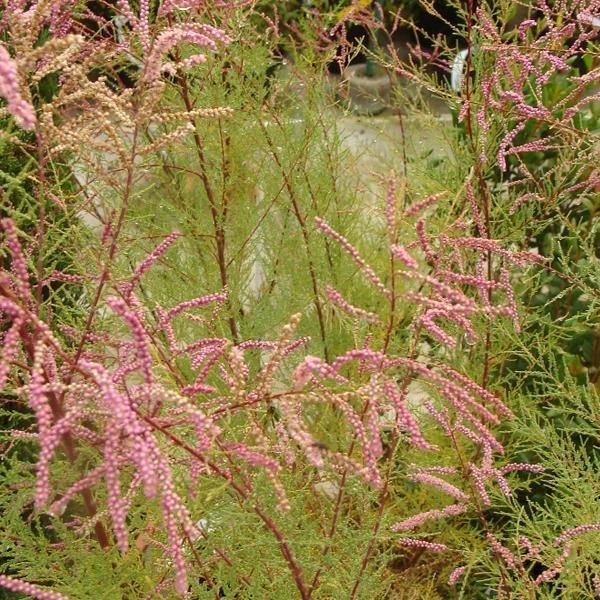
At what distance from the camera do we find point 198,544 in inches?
41.8

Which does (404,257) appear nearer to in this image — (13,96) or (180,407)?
(180,407)

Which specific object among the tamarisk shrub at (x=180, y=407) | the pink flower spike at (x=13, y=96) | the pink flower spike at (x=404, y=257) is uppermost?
the pink flower spike at (x=13, y=96)

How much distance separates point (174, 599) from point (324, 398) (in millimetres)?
525

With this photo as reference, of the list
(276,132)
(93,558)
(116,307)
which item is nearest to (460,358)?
(276,132)

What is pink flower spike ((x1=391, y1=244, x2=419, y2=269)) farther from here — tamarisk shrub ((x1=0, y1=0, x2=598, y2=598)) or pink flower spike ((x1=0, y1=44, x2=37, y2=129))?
pink flower spike ((x1=0, y1=44, x2=37, y2=129))

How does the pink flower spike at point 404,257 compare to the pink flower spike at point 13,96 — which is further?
the pink flower spike at point 404,257

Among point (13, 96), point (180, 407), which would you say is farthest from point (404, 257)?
point (13, 96)

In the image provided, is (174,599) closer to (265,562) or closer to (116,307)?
(265,562)

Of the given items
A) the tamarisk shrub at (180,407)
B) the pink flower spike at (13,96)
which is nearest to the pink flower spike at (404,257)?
the tamarisk shrub at (180,407)

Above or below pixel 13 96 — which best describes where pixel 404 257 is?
below

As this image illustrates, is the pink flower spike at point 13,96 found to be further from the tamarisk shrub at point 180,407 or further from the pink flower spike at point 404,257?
the pink flower spike at point 404,257

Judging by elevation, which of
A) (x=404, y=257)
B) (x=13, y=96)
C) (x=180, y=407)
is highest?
(x=13, y=96)

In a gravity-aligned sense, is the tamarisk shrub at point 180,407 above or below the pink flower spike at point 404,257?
below

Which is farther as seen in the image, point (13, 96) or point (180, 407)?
point (180, 407)
